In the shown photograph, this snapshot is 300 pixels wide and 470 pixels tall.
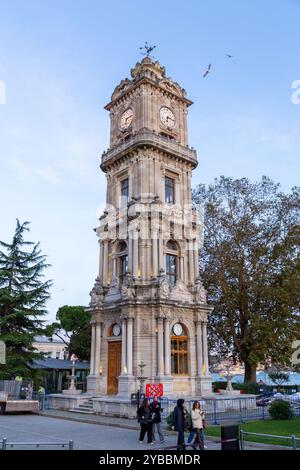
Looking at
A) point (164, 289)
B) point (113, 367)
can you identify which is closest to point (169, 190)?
point (164, 289)

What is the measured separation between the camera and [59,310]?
63844 millimetres

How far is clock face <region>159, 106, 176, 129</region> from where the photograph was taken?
36.7 metres

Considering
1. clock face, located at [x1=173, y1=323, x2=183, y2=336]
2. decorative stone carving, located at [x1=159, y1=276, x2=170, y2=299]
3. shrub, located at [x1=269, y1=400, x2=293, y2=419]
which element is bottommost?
shrub, located at [x1=269, y1=400, x2=293, y2=419]

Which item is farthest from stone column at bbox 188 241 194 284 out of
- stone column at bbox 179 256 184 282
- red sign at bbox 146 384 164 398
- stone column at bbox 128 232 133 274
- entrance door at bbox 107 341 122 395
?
red sign at bbox 146 384 164 398

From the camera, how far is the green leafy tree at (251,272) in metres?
35.8

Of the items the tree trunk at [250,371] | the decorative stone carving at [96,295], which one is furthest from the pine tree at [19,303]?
the tree trunk at [250,371]

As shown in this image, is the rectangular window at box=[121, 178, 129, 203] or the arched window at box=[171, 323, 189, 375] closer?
the arched window at box=[171, 323, 189, 375]

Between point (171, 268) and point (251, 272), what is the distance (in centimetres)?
857

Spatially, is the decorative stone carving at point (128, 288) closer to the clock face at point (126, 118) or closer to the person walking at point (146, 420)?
the person walking at point (146, 420)

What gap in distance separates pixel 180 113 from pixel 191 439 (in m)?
29.5

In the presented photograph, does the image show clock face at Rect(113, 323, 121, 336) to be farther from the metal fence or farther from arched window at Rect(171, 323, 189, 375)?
the metal fence

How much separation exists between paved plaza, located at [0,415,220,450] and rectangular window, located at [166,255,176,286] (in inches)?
514

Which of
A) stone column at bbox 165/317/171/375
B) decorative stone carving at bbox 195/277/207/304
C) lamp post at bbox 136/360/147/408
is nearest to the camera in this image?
lamp post at bbox 136/360/147/408

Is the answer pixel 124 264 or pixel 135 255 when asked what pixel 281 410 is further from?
pixel 124 264
